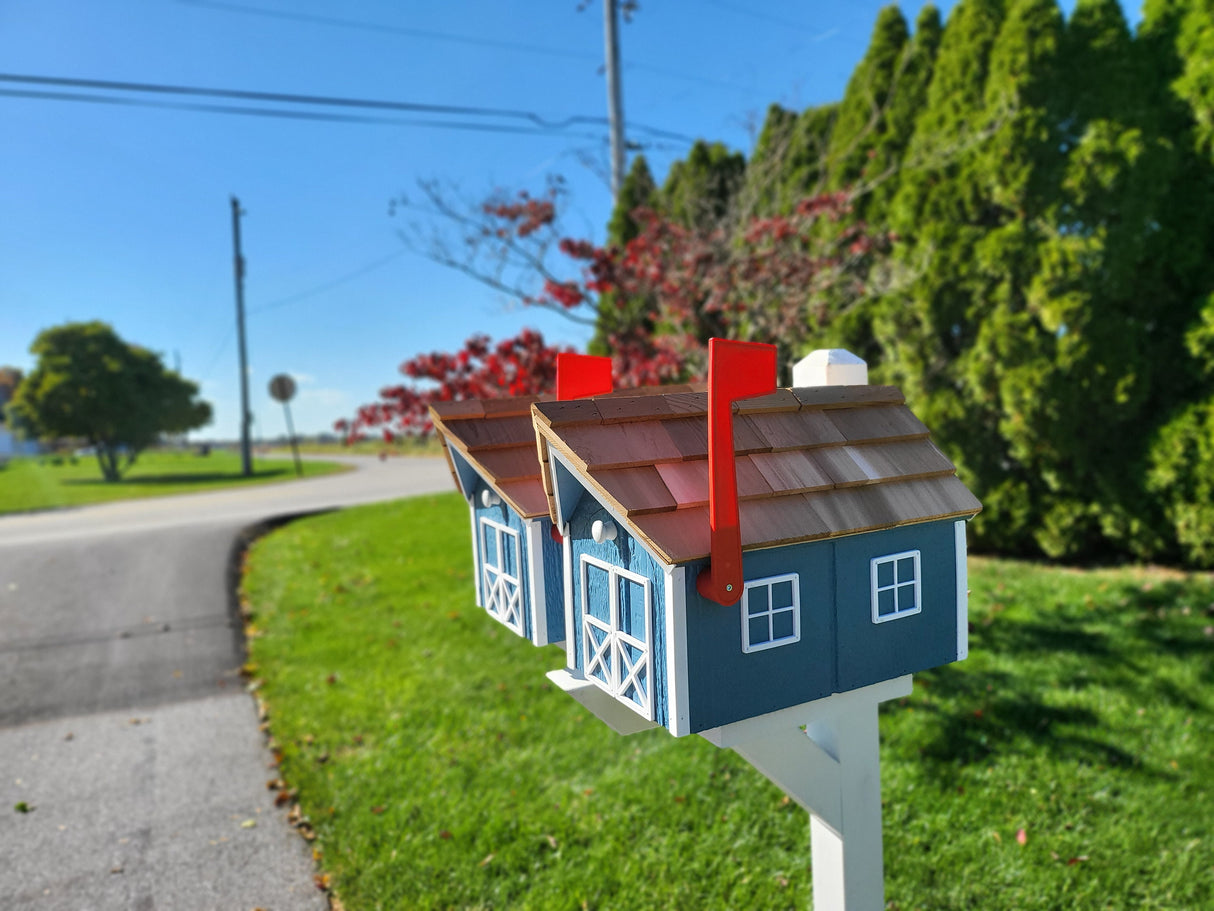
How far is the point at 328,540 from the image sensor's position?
11.0 meters

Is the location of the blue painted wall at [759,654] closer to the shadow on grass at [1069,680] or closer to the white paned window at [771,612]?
the white paned window at [771,612]

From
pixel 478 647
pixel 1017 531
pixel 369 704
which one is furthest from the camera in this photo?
pixel 1017 531

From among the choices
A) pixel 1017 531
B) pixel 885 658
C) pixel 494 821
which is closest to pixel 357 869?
pixel 494 821

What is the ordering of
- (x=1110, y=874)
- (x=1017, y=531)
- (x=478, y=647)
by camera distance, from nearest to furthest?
1. (x=1110, y=874)
2. (x=478, y=647)
3. (x=1017, y=531)

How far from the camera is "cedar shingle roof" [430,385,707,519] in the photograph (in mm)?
1744

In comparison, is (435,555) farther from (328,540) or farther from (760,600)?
(760,600)

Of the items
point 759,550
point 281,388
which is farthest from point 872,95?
point 281,388

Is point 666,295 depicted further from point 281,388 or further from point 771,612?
point 281,388

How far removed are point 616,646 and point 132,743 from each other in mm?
5236

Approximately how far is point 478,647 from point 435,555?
3353mm

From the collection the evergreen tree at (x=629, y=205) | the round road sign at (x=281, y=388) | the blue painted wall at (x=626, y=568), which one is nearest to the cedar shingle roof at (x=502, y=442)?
the blue painted wall at (x=626, y=568)

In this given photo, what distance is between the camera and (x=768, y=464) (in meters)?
1.49

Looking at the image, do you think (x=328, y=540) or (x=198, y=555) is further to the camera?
(x=328, y=540)

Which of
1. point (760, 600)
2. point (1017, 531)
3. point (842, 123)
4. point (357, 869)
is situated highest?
point (842, 123)
